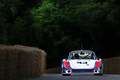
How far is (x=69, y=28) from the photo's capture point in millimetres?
56656

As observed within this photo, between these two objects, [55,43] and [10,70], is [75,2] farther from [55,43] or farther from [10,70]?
[10,70]

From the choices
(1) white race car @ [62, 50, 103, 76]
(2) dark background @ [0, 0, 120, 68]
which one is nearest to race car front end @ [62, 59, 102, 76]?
(1) white race car @ [62, 50, 103, 76]

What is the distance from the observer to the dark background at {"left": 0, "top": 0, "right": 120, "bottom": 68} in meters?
42.7

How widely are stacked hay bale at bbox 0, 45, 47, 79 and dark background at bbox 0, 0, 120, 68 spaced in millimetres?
14414

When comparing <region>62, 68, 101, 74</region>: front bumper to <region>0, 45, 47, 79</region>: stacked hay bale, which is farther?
<region>62, 68, 101, 74</region>: front bumper

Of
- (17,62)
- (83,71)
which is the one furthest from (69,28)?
(17,62)

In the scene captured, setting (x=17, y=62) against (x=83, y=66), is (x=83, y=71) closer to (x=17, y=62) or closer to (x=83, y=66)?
(x=83, y=66)

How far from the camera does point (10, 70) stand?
16.8 metres

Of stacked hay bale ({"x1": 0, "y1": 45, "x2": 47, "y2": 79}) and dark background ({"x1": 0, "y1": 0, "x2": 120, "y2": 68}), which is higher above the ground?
dark background ({"x1": 0, "y1": 0, "x2": 120, "y2": 68})

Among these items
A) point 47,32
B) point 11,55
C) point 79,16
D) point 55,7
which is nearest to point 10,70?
point 11,55

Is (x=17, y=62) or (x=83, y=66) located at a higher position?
(x=17, y=62)

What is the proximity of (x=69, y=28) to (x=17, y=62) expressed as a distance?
A: 39058mm

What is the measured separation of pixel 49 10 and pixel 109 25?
13.6 meters

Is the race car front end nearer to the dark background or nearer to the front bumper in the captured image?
the front bumper
